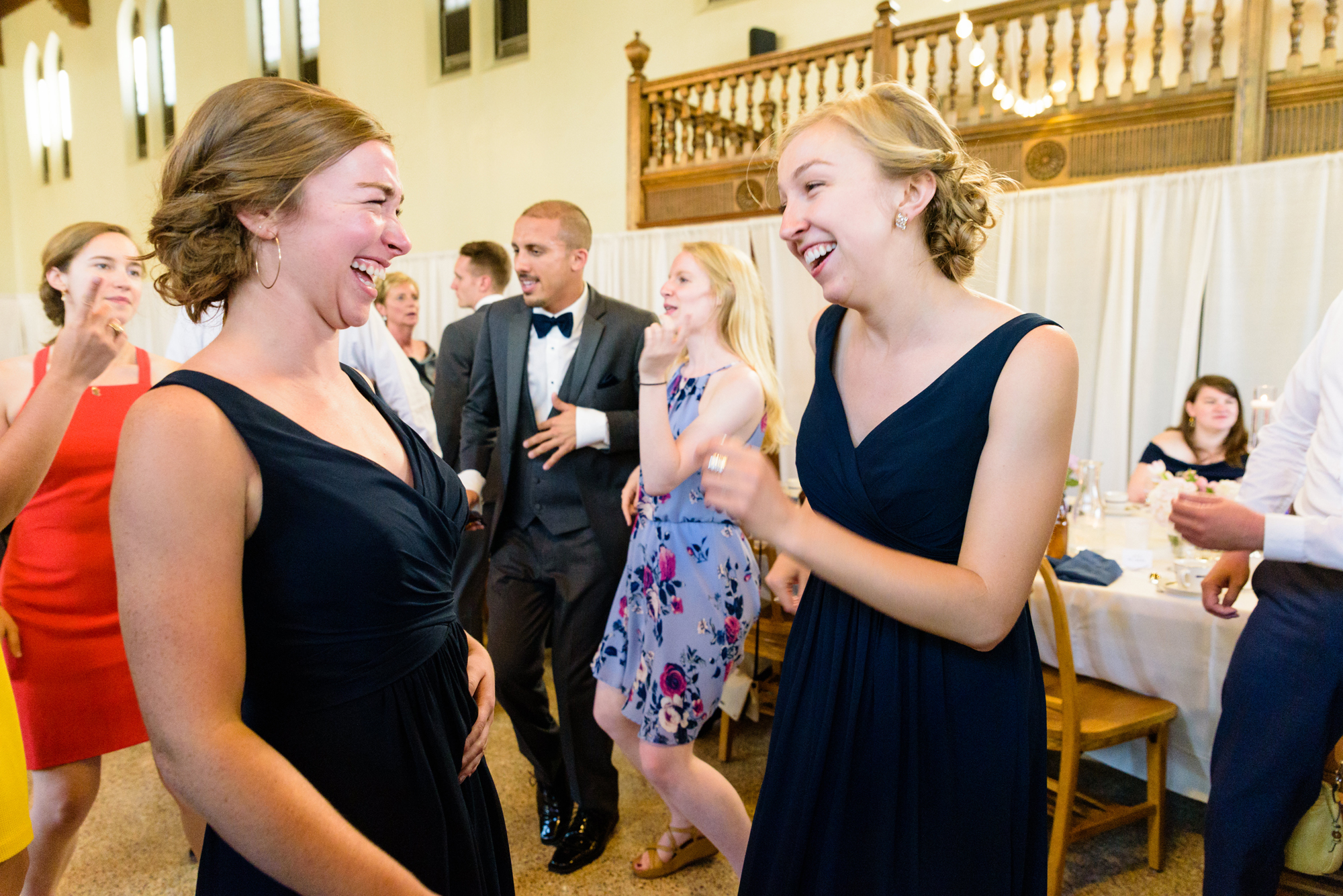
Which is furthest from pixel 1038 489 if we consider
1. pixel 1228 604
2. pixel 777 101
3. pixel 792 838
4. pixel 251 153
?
pixel 777 101

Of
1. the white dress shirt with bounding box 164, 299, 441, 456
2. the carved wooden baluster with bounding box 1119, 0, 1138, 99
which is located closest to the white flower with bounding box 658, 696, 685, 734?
the white dress shirt with bounding box 164, 299, 441, 456

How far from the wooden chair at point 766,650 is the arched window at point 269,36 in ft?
37.4

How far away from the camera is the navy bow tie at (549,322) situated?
9.47 ft

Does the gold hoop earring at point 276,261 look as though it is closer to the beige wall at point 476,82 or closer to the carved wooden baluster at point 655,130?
the carved wooden baluster at point 655,130

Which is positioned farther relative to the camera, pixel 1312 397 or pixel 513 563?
pixel 513 563

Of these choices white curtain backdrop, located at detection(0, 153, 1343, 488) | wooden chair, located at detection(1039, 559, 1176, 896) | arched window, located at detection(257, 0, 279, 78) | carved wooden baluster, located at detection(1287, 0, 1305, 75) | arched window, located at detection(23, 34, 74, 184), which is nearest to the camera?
wooden chair, located at detection(1039, 559, 1176, 896)

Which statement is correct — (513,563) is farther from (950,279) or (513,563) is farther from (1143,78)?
(1143,78)

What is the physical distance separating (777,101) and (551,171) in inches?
106

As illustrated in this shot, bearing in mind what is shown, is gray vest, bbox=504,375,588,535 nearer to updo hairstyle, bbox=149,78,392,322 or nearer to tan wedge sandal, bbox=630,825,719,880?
tan wedge sandal, bbox=630,825,719,880

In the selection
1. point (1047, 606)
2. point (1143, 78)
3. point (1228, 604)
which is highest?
point (1143, 78)

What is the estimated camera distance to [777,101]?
27.2 feet

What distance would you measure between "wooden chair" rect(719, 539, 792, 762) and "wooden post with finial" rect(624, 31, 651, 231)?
5158mm

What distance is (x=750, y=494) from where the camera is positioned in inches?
45.2

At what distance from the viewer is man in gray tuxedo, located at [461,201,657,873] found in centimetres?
273
